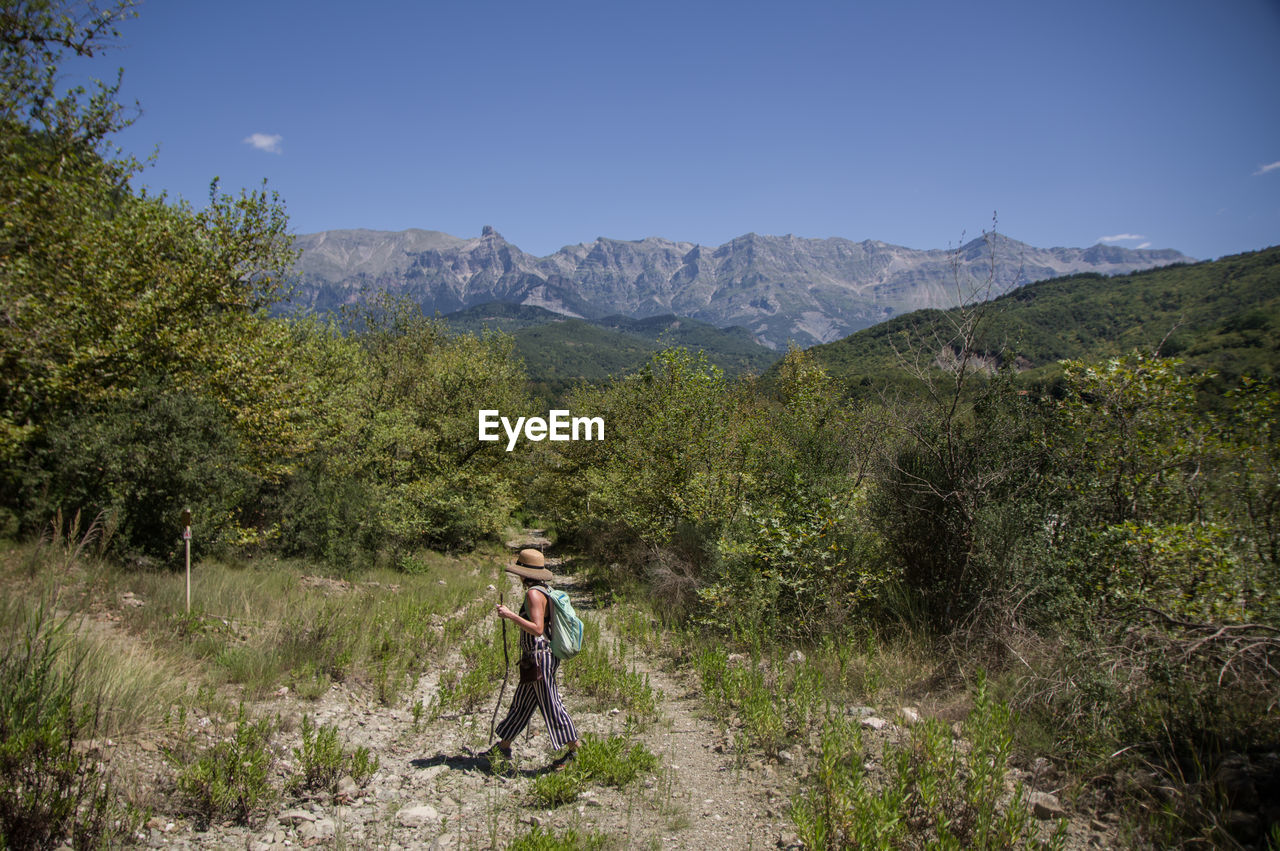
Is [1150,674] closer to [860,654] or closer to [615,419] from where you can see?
[860,654]

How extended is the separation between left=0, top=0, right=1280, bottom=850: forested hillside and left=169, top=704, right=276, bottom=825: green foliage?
3 centimetres

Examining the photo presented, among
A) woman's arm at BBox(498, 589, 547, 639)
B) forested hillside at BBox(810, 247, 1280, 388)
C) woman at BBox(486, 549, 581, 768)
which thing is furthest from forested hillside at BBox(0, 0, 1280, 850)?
forested hillside at BBox(810, 247, 1280, 388)

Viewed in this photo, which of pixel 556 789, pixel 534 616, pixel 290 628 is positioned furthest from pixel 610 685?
pixel 290 628

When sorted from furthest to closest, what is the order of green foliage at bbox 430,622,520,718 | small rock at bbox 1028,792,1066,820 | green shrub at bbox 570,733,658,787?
green foliage at bbox 430,622,520,718 → green shrub at bbox 570,733,658,787 → small rock at bbox 1028,792,1066,820

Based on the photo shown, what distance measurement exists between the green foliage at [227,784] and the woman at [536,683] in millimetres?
1901

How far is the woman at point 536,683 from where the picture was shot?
18.6 feet

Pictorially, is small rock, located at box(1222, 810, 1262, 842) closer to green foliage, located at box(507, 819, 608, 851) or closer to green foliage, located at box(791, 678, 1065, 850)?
green foliage, located at box(791, 678, 1065, 850)

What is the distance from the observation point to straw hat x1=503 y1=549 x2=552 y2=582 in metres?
5.90

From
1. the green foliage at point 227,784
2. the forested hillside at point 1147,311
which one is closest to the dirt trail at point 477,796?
the green foliage at point 227,784

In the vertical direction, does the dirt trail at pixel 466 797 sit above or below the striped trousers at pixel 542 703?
below

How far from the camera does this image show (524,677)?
581 centimetres

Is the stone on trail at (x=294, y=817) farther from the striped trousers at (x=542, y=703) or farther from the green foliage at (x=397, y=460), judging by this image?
the green foliage at (x=397, y=460)

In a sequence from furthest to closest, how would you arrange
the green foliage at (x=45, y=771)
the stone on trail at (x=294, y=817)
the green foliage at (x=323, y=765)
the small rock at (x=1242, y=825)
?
the green foliage at (x=323, y=765) → the stone on trail at (x=294, y=817) → the small rock at (x=1242, y=825) → the green foliage at (x=45, y=771)

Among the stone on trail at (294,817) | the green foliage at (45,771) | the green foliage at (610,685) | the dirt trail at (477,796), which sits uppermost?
the green foliage at (45,771)
